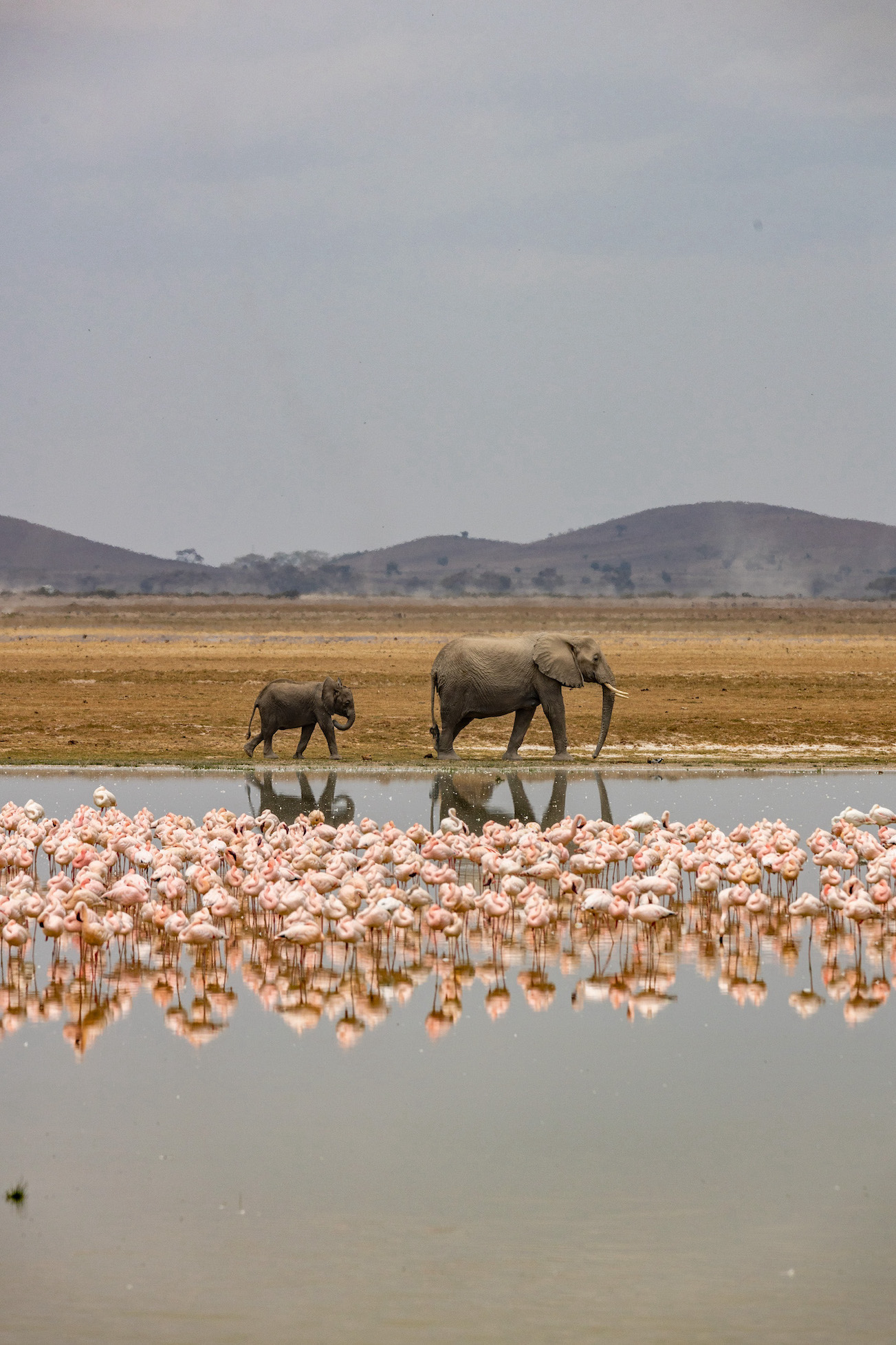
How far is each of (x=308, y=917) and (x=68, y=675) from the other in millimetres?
32448

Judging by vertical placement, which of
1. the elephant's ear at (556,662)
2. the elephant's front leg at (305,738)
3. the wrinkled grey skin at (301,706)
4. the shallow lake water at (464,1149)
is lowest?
the shallow lake water at (464,1149)

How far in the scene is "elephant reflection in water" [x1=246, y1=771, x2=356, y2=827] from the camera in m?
17.5

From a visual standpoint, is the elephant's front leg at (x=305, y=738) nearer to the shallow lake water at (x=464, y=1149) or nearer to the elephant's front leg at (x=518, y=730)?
the elephant's front leg at (x=518, y=730)

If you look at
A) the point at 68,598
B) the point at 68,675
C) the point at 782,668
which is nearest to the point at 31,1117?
the point at 68,675

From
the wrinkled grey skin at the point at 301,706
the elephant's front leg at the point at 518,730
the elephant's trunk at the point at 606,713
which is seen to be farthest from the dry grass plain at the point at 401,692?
the wrinkled grey skin at the point at 301,706

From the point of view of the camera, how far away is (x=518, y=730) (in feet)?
78.4

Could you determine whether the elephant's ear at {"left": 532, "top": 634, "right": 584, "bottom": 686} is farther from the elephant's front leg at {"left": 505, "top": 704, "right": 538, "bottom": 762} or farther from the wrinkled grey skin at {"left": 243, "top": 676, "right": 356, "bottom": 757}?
the wrinkled grey skin at {"left": 243, "top": 676, "right": 356, "bottom": 757}

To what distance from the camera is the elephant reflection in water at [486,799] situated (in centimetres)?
1733

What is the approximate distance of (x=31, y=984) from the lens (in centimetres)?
1040

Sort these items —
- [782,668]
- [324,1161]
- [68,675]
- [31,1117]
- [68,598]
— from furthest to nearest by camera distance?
[68,598], [782,668], [68,675], [31,1117], [324,1161]

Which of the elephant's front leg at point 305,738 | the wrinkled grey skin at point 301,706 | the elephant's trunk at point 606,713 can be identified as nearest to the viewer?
the wrinkled grey skin at point 301,706

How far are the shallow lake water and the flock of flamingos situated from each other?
66 millimetres

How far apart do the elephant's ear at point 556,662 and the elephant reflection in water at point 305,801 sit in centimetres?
415

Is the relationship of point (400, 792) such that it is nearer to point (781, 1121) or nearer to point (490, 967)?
point (490, 967)
